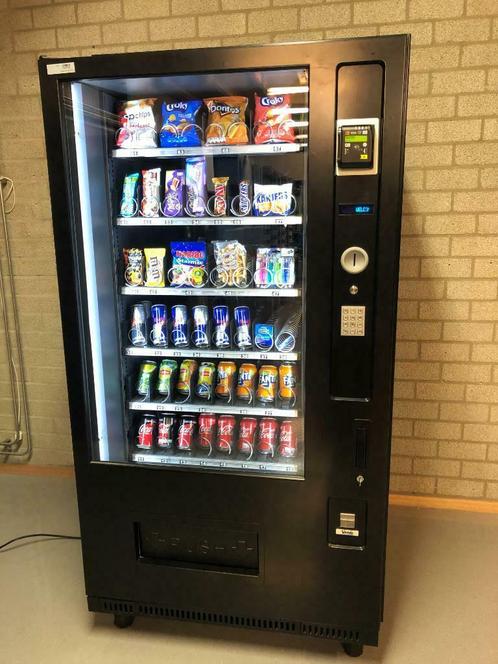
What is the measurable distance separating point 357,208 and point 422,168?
1194mm

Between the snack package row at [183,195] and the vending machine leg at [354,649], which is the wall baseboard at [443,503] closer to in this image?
the vending machine leg at [354,649]

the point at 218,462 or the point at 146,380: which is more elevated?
the point at 146,380

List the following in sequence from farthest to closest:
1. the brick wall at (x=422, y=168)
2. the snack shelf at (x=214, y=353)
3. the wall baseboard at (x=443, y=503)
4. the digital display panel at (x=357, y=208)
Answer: the wall baseboard at (x=443, y=503) → the brick wall at (x=422, y=168) → the snack shelf at (x=214, y=353) → the digital display panel at (x=357, y=208)

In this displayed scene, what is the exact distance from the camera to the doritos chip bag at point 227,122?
1.81 metres

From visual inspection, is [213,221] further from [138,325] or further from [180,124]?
[138,325]

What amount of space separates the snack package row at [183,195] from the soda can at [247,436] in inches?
31.1

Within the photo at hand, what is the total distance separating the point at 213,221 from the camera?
1752 millimetres

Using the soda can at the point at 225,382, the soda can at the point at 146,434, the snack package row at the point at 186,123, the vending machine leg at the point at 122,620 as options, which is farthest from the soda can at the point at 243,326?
the vending machine leg at the point at 122,620

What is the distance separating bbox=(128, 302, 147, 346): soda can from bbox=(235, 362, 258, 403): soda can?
397 mm

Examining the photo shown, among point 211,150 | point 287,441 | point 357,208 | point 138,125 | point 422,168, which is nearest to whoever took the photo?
point 357,208

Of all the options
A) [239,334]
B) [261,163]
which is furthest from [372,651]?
[261,163]

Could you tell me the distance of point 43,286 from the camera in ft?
9.89

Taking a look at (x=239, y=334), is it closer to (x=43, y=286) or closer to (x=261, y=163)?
(x=261, y=163)

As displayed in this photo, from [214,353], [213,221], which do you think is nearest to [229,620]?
[214,353]
